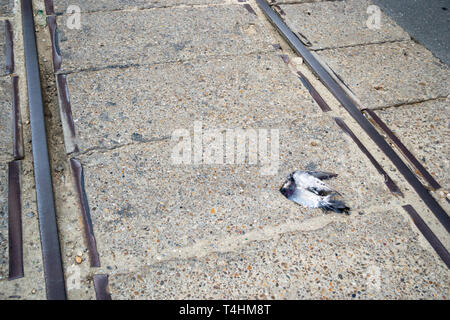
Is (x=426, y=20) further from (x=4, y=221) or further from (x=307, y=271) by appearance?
(x=4, y=221)

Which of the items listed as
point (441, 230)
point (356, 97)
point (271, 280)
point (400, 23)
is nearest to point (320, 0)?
point (400, 23)

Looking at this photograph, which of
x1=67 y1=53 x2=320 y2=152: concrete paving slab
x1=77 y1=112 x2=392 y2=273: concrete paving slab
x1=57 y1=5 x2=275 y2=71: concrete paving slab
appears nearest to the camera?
x1=77 y1=112 x2=392 y2=273: concrete paving slab

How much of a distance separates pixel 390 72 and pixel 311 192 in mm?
1226

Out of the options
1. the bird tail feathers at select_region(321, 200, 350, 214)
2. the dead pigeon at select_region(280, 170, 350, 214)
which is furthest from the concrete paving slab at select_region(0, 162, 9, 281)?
the bird tail feathers at select_region(321, 200, 350, 214)

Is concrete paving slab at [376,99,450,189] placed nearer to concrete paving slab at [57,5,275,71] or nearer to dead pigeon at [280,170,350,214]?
A: dead pigeon at [280,170,350,214]

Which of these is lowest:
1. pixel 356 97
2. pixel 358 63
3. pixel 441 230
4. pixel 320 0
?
pixel 441 230

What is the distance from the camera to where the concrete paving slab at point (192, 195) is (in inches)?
60.3

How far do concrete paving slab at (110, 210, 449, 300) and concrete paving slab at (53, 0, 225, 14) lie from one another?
2129 millimetres

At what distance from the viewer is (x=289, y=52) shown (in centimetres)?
256

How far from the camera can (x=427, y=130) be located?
2.06 m

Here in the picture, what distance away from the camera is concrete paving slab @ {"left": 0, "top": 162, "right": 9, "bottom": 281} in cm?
141

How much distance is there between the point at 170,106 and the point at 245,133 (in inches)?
18.3

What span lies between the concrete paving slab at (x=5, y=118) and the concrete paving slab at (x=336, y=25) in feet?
6.38

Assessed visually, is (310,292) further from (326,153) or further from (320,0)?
(320,0)
